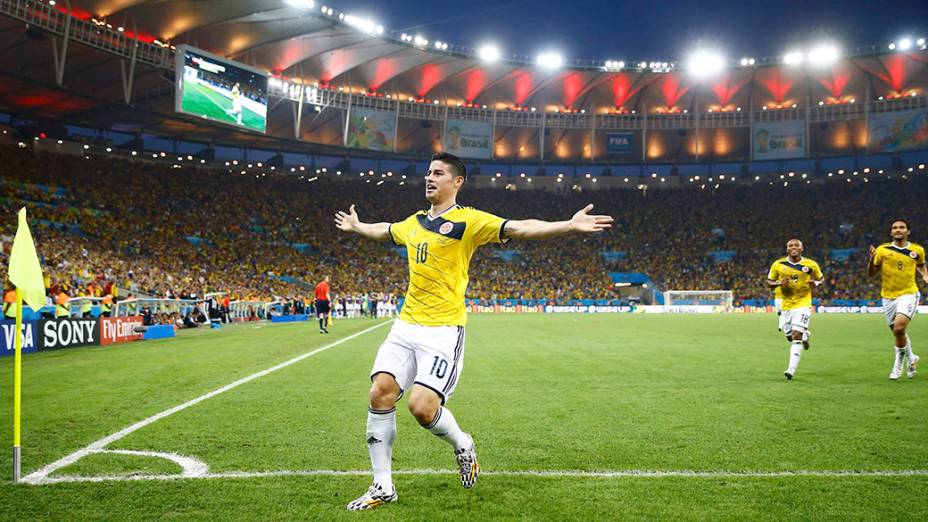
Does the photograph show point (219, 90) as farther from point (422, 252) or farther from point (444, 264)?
point (444, 264)

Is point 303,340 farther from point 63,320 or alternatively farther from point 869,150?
point 869,150

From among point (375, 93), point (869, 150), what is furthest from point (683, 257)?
point (375, 93)

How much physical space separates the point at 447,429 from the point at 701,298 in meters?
48.2

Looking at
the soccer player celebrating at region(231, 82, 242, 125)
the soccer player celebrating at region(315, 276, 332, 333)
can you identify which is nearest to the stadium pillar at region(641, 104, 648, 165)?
the soccer player celebrating at region(231, 82, 242, 125)

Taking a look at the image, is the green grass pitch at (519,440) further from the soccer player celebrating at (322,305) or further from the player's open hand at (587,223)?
the soccer player celebrating at (322,305)

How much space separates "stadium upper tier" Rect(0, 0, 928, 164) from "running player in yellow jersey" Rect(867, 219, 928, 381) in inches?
1401

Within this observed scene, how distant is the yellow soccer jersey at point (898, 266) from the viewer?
978 centimetres

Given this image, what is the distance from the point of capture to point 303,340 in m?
18.7

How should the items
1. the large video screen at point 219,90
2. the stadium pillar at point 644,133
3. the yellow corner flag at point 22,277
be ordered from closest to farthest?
the yellow corner flag at point 22,277 → the large video screen at point 219,90 → the stadium pillar at point 644,133

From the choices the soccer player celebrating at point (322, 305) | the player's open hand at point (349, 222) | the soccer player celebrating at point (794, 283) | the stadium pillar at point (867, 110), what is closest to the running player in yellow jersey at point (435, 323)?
the player's open hand at point (349, 222)

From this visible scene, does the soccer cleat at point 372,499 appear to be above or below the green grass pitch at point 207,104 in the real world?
below

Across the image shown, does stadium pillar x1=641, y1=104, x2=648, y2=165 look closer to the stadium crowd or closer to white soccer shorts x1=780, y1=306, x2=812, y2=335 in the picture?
the stadium crowd

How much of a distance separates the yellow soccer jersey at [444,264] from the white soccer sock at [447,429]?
2.06 feet

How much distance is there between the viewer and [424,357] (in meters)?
4.37
